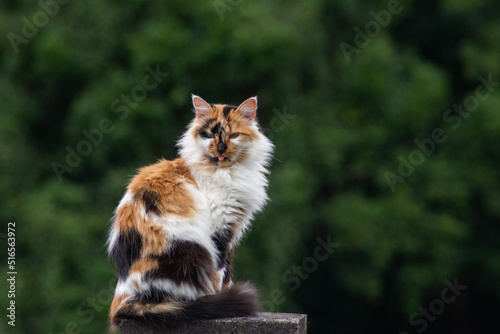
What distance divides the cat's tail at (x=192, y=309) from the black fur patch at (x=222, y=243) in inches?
8.8

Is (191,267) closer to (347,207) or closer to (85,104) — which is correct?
(85,104)

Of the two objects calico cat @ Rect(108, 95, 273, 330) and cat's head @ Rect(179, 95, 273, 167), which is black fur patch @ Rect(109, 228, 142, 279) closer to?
calico cat @ Rect(108, 95, 273, 330)

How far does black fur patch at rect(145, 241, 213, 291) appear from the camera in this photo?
3.55m

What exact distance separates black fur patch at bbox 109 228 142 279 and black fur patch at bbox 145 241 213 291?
0.40 feet

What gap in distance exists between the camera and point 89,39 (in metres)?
9.58

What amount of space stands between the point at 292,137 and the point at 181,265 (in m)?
6.52

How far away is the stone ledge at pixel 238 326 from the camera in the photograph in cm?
333

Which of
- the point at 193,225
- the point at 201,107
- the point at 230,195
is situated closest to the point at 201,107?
the point at 201,107

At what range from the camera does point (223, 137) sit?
3.85 metres

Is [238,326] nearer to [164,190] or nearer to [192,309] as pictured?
[192,309]

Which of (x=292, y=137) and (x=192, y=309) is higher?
(x=292, y=137)

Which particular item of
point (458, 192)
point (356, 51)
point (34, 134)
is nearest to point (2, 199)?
point (34, 134)

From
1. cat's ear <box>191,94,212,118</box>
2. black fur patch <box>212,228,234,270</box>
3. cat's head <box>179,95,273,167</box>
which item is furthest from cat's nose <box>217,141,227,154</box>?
black fur patch <box>212,228,234,270</box>

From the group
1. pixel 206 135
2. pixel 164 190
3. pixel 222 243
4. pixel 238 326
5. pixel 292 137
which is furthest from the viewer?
pixel 292 137
